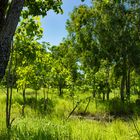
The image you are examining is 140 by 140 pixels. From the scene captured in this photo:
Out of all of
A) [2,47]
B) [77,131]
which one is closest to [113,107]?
[77,131]

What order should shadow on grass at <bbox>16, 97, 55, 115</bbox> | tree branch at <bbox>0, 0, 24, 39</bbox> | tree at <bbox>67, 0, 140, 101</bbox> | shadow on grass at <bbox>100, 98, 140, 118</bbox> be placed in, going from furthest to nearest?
tree at <bbox>67, 0, 140, 101</bbox> → shadow on grass at <bbox>100, 98, 140, 118</bbox> → shadow on grass at <bbox>16, 97, 55, 115</bbox> → tree branch at <bbox>0, 0, 24, 39</bbox>

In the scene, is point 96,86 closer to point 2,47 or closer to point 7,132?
point 7,132

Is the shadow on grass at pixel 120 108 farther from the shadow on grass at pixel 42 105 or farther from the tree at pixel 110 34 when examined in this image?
the shadow on grass at pixel 42 105

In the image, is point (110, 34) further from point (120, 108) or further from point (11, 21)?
point (11, 21)

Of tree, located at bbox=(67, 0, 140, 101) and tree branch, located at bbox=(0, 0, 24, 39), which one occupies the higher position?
tree, located at bbox=(67, 0, 140, 101)

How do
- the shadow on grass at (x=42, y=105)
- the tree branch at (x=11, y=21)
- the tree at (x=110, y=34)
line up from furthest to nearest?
the tree at (x=110, y=34)
the shadow on grass at (x=42, y=105)
the tree branch at (x=11, y=21)

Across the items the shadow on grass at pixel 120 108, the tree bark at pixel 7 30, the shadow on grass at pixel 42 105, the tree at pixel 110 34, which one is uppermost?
the tree at pixel 110 34

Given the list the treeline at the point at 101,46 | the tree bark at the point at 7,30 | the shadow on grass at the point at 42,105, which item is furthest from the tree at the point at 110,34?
the tree bark at the point at 7,30

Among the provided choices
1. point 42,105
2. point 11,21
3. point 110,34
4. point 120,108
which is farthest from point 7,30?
point 110,34

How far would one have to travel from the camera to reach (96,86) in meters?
A: 25.5

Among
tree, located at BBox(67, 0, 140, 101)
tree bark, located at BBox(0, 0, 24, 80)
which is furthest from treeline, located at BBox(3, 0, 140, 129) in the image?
tree bark, located at BBox(0, 0, 24, 80)

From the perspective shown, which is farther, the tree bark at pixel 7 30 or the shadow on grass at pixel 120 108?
the shadow on grass at pixel 120 108

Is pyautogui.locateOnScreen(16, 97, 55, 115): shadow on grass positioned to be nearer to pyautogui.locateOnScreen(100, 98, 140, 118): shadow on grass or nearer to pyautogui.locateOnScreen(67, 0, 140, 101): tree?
pyautogui.locateOnScreen(100, 98, 140, 118): shadow on grass

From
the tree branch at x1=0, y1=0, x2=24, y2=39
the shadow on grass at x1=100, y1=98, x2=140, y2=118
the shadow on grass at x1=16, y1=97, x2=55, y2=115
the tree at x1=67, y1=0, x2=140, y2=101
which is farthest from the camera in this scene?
the tree at x1=67, y1=0, x2=140, y2=101
